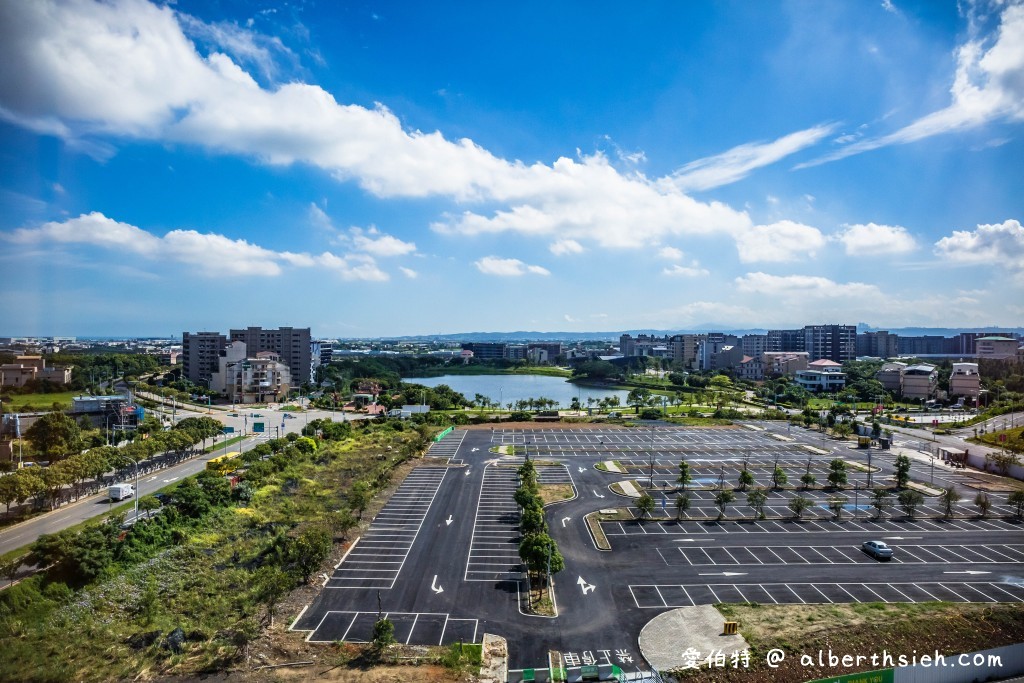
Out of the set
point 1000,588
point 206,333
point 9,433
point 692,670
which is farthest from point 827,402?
point 206,333

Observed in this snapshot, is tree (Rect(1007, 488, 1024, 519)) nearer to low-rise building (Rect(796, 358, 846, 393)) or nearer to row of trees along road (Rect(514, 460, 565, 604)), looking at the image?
row of trees along road (Rect(514, 460, 565, 604))

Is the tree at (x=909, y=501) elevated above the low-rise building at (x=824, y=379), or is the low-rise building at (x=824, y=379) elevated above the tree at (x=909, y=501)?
the low-rise building at (x=824, y=379)

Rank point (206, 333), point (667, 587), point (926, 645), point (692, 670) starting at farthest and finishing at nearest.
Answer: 1. point (206, 333)
2. point (667, 587)
3. point (926, 645)
4. point (692, 670)

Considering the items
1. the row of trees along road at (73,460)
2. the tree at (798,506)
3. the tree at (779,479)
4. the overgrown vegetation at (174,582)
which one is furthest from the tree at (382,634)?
the tree at (779,479)

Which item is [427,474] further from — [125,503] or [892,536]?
[892,536]

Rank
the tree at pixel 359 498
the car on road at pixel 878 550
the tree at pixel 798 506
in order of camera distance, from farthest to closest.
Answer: the tree at pixel 798 506, the tree at pixel 359 498, the car on road at pixel 878 550

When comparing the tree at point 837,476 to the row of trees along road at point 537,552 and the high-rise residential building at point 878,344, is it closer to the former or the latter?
the row of trees along road at point 537,552

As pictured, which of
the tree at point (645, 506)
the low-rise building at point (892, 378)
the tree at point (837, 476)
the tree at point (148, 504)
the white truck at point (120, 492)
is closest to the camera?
the tree at point (148, 504)
